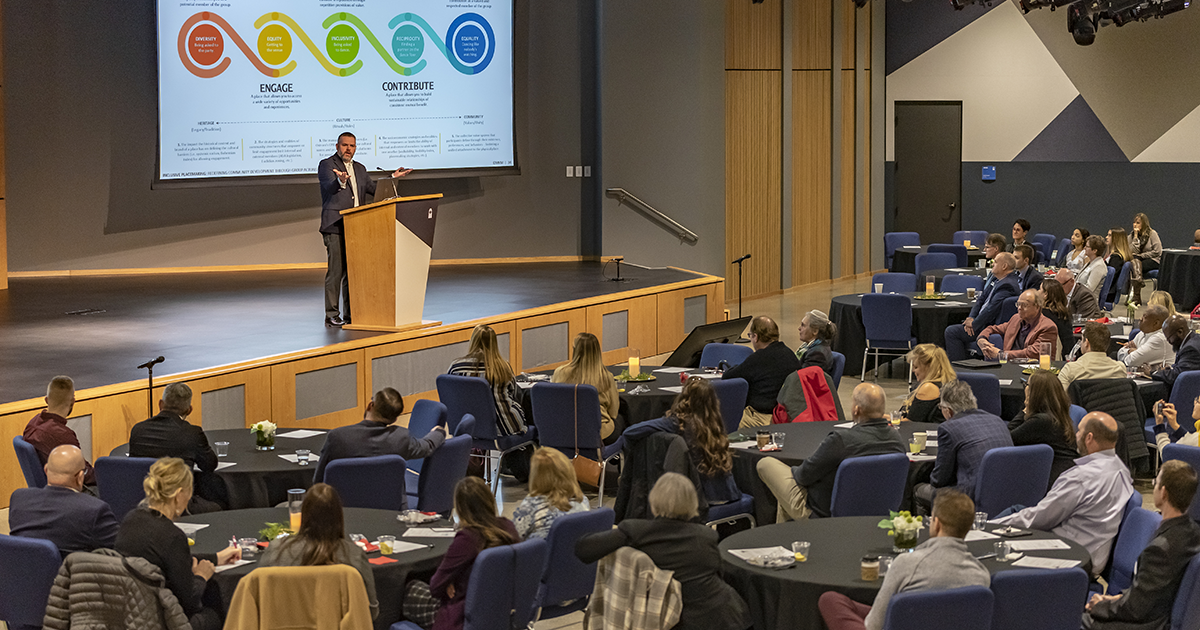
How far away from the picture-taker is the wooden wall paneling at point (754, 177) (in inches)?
679

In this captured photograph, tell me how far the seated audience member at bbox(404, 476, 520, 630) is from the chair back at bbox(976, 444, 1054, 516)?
7.79ft

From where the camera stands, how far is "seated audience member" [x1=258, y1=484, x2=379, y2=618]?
4.16 metres

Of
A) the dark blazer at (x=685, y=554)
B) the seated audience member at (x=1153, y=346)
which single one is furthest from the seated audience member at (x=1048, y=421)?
the seated audience member at (x=1153, y=346)

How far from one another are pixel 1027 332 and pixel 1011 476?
4.19m

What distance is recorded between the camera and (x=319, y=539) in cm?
417

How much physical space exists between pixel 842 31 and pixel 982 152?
3.48 meters

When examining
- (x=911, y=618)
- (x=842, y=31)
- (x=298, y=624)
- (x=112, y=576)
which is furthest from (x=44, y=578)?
(x=842, y=31)

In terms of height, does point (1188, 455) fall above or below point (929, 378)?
below

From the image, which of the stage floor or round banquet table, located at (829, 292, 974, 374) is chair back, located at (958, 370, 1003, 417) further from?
the stage floor

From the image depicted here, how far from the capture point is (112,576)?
4.23 m

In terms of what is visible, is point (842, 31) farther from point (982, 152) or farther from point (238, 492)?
point (238, 492)

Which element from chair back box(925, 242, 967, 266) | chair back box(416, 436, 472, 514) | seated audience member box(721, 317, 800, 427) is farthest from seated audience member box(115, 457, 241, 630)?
chair back box(925, 242, 967, 266)

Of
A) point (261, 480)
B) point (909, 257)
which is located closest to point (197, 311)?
point (261, 480)

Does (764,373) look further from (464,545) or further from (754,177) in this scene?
(754,177)
